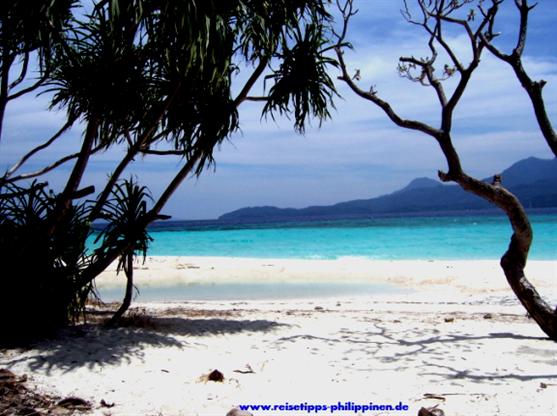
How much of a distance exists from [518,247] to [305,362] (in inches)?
108

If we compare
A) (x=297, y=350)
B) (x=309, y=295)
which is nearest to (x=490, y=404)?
(x=297, y=350)

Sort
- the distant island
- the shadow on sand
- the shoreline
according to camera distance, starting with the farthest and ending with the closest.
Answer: the distant island
the shoreline
the shadow on sand

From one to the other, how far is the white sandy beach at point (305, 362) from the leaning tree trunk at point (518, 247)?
25 centimetres

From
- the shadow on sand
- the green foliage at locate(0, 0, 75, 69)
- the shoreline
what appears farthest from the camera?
the shoreline

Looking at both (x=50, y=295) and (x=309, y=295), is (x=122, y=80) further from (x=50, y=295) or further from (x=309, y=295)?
(x=309, y=295)

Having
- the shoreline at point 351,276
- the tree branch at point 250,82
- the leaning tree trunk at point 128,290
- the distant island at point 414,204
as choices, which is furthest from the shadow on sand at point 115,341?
the distant island at point 414,204

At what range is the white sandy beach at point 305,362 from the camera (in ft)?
11.9

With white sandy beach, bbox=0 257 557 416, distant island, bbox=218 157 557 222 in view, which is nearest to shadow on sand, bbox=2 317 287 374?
white sandy beach, bbox=0 257 557 416

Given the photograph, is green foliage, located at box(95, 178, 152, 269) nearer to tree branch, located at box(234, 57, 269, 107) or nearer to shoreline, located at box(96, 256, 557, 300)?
tree branch, located at box(234, 57, 269, 107)

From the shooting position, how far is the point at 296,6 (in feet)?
18.6

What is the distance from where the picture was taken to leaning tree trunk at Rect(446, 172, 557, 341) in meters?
5.59

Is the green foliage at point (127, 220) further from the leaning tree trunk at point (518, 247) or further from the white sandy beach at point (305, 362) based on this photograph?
the leaning tree trunk at point (518, 247)

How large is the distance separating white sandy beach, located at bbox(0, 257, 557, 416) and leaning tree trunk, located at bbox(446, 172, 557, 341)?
247 mm

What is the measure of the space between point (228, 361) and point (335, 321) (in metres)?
2.38
